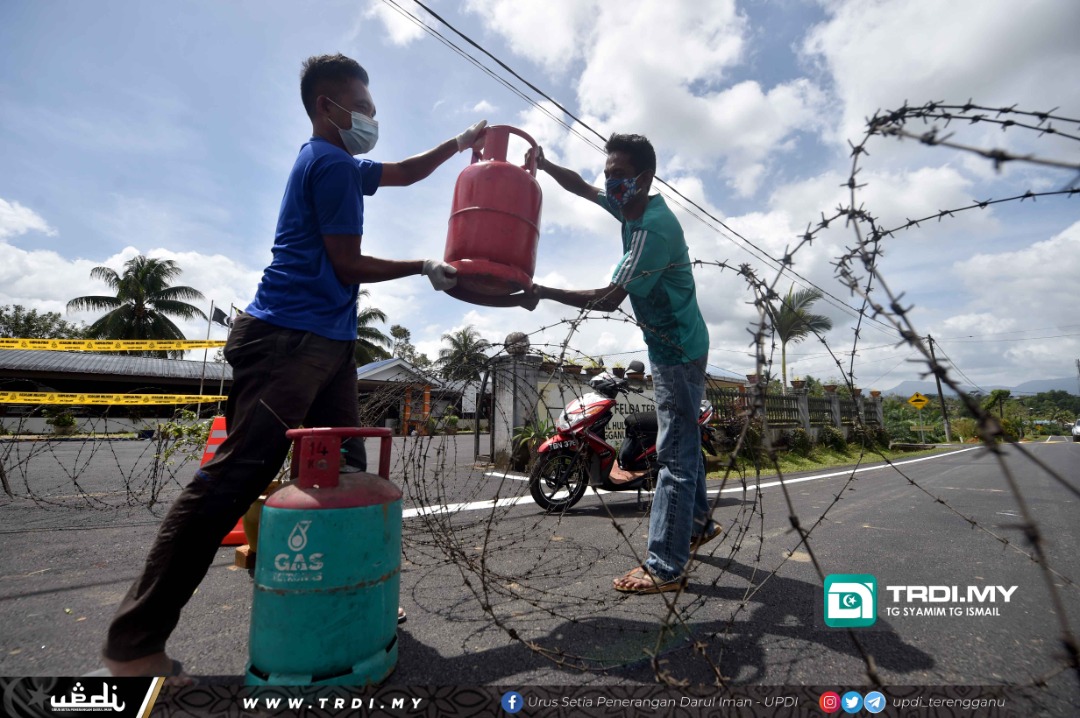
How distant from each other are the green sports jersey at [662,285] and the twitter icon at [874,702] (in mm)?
1296

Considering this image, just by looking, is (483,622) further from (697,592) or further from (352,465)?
(697,592)

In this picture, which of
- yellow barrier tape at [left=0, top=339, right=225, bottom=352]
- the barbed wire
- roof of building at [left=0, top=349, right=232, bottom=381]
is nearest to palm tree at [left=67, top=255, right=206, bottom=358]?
roof of building at [left=0, top=349, right=232, bottom=381]

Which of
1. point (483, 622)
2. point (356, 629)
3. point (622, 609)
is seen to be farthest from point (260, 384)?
point (622, 609)

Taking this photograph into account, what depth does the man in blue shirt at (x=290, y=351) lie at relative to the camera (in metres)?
1.39

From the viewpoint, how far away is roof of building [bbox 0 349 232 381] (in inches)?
706

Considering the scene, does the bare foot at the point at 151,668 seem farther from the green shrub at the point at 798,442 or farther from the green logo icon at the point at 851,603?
the green shrub at the point at 798,442

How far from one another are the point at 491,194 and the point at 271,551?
1.78 m

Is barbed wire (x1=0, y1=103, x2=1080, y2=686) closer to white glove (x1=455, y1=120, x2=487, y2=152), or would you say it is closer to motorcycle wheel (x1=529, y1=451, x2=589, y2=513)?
motorcycle wheel (x1=529, y1=451, x2=589, y2=513)

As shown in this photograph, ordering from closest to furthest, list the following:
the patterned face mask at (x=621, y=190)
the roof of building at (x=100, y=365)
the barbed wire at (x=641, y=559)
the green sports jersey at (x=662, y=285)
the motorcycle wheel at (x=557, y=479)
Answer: the barbed wire at (x=641, y=559) → the green sports jersey at (x=662, y=285) → the patterned face mask at (x=621, y=190) → the motorcycle wheel at (x=557, y=479) → the roof of building at (x=100, y=365)

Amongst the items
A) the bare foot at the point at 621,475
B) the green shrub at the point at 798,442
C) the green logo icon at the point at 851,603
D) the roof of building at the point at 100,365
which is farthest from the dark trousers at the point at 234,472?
the roof of building at the point at 100,365

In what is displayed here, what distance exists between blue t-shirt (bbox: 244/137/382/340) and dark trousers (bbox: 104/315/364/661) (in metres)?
0.06

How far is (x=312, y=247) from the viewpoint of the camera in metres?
1.83

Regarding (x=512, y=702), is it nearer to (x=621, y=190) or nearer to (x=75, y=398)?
(x=621, y=190)

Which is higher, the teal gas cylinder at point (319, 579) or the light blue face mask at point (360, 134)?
the light blue face mask at point (360, 134)
